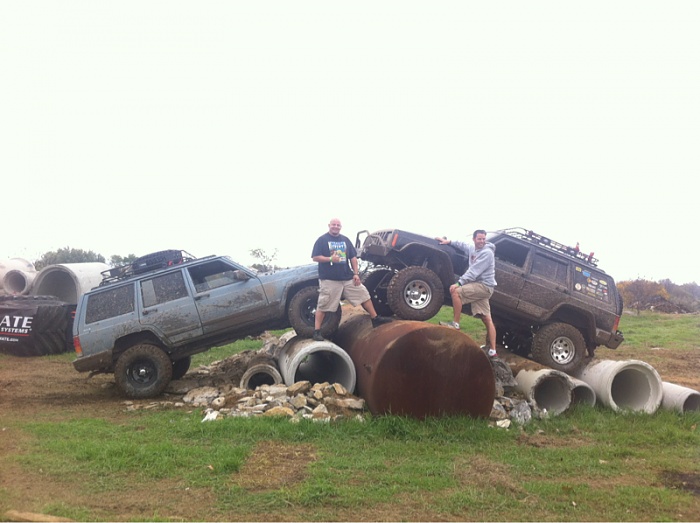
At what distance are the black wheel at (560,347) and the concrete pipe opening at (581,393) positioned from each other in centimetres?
74

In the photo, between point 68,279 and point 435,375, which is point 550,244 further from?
point 68,279

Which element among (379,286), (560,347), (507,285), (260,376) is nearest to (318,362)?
(260,376)

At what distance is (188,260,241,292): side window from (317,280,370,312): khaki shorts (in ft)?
6.36

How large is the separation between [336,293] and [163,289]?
326cm

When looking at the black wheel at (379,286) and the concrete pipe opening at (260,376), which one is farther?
the black wheel at (379,286)

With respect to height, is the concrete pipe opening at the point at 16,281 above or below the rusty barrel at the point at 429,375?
below

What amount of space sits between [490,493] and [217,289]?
238 inches

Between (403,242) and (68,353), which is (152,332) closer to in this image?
(403,242)

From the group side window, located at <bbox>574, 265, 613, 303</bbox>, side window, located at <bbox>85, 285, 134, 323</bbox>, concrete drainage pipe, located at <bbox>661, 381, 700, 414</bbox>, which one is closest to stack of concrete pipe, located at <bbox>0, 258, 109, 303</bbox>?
side window, located at <bbox>85, 285, 134, 323</bbox>

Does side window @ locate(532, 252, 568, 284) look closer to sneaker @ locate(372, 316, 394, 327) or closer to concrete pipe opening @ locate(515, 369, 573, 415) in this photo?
concrete pipe opening @ locate(515, 369, 573, 415)

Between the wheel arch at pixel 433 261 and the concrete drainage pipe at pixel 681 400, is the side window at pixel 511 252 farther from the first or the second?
the concrete drainage pipe at pixel 681 400

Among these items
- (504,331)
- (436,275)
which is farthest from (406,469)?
(504,331)

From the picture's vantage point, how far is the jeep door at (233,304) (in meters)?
9.57

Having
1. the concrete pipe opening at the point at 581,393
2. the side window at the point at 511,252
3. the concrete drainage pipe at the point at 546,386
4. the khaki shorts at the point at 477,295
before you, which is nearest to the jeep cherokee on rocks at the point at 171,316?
the khaki shorts at the point at 477,295
